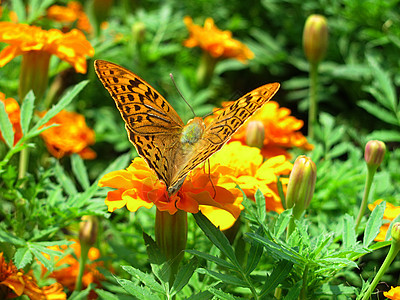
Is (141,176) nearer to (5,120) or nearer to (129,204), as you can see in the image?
(129,204)

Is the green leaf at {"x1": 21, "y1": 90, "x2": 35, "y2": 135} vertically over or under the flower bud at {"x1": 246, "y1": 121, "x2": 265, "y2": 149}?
over

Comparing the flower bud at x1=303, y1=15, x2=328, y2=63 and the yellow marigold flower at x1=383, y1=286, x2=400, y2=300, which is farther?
the flower bud at x1=303, y1=15, x2=328, y2=63

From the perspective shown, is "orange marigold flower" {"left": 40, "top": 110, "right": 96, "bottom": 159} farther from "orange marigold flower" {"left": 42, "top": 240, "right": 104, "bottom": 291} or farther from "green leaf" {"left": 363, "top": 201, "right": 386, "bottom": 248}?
"green leaf" {"left": 363, "top": 201, "right": 386, "bottom": 248}

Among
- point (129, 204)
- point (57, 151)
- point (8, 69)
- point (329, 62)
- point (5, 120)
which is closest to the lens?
point (129, 204)

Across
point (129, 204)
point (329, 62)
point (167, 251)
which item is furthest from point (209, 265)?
point (329, 62)

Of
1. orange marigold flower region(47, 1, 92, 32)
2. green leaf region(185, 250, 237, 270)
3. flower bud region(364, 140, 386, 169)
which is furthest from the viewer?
orange marigold flower region(47, 1, 92, 32)

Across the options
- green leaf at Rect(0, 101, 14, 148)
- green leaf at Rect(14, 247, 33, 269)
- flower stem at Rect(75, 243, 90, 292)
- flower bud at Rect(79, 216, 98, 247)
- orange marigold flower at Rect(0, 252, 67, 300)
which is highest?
green leaf at Rect(0, 101, 14, 148)

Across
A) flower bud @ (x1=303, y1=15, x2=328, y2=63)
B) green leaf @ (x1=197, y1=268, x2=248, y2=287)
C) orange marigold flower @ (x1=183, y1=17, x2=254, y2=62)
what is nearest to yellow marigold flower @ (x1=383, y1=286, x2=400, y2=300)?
green leaf @ (x1=197, y1=268, x2=248, y2=287)

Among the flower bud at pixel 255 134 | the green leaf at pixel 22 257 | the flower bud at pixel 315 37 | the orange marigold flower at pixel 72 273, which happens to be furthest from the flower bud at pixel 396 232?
the flower bud at pixel 315 37
